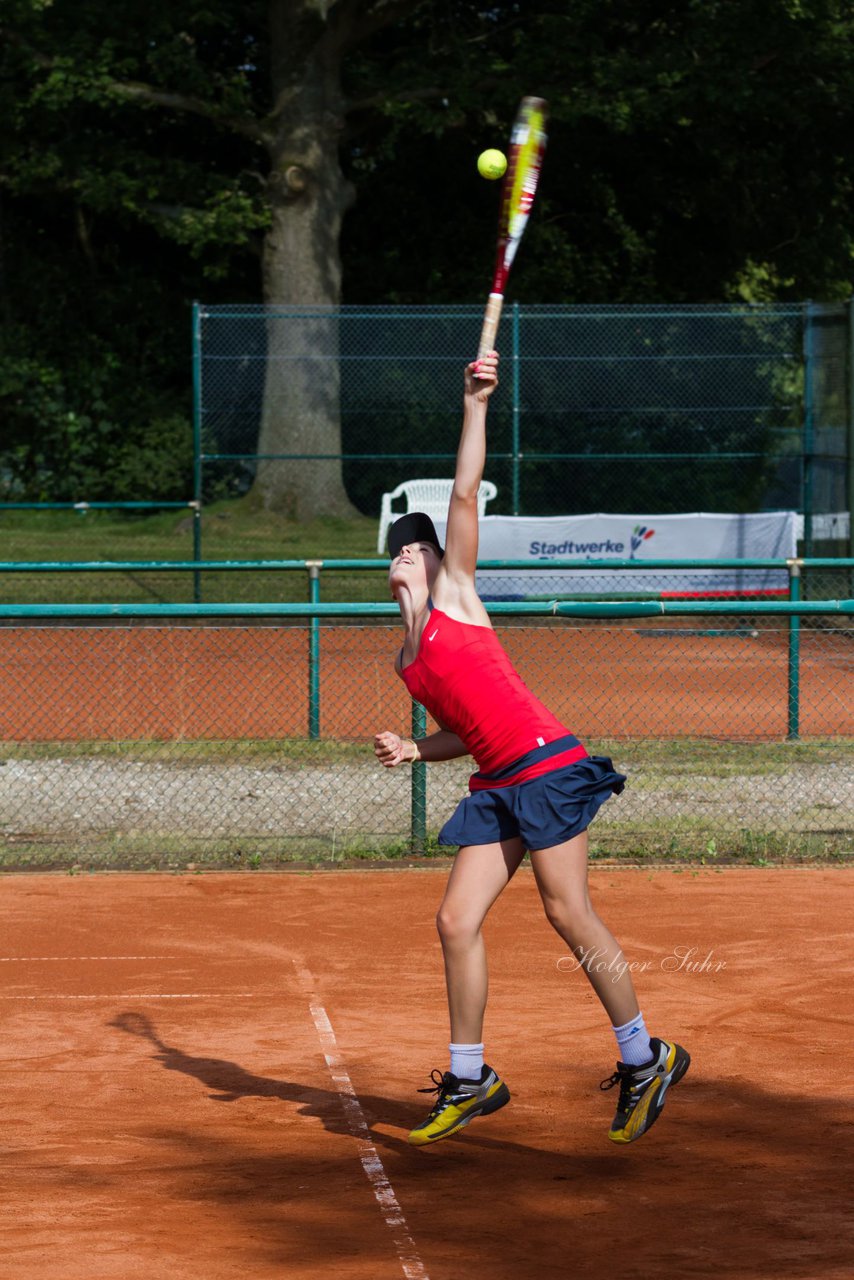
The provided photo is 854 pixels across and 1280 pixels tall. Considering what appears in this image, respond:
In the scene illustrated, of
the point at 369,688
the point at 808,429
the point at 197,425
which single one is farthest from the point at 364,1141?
the point at 808,429

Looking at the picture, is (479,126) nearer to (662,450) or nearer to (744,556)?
(662,450)

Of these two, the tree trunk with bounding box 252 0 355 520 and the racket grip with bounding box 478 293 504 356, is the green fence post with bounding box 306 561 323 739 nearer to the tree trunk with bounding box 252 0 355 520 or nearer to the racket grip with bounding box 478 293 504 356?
the racket grip with bounding box 478 293 504 356

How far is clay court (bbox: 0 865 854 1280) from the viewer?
4.61m

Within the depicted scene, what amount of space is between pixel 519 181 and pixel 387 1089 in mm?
3111

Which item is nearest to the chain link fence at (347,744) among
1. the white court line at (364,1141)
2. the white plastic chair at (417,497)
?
the white court line at (364,1141)

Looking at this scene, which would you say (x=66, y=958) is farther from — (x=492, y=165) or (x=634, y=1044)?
(x=492, y=165)

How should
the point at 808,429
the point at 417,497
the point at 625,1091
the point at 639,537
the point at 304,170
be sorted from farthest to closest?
the point at 304,170, the point at 417,497, the point at 808,429, the point at 639,537, the point at 625,1091

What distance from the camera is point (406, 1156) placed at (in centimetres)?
536

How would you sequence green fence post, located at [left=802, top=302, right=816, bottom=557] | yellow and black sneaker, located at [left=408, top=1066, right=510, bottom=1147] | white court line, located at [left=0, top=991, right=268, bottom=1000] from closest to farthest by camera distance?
1. yellow and black sneaker, located at [left=408, top=1066, right=510, bottom=1147]
2. white court line, located at [left=0, top=991, right=268, bottom=1000]
3. green fence post, located at [left=802, top=302, right=816, bottom=557]

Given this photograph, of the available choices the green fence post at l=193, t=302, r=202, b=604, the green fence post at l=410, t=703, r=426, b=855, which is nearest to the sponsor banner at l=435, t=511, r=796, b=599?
the green fence post at l=193, t=302, r=202, b=604

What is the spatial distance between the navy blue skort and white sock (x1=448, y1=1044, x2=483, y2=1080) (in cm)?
62

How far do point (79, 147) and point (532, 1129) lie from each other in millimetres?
24507

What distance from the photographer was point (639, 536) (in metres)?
19.1

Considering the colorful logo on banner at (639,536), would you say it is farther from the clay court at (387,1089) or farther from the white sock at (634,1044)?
the white sock at (634,1044)
